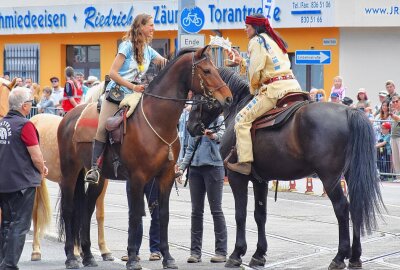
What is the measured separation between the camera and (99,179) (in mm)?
14211

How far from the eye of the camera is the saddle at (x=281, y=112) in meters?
13.6

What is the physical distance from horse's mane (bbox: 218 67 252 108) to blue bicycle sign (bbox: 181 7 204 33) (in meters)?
10.3

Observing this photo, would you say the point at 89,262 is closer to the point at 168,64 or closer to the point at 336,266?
the point at 168,64

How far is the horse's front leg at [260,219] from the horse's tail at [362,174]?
4.14 feet

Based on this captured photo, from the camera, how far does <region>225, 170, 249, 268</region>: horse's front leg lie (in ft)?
44.9

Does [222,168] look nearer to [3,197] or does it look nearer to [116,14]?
[3,197]

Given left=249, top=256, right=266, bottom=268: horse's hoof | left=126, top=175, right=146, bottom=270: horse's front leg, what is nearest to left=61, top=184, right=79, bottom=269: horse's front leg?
left=126, top=175, right=146, bottom=270: horse's front leg

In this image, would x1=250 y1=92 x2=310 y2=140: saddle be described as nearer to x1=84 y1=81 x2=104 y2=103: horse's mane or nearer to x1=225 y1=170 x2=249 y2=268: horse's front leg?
x1=225 y1=170 x2=249 y2=268: horse's front leg

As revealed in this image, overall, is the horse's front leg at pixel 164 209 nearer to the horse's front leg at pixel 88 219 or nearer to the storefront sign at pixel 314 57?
the horse's front leg at pixel 88 219

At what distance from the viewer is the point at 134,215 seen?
1343cm

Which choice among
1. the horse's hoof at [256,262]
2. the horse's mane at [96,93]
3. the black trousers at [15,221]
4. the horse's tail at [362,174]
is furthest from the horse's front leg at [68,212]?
the horse's tail at [362,174]

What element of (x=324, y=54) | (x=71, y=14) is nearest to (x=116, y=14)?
(x=71, y=14)

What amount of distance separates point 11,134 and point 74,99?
14.5 metres

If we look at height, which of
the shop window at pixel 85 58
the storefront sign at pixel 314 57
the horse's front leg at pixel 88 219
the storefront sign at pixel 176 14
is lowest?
the horse's front leg at pixel 88 219
